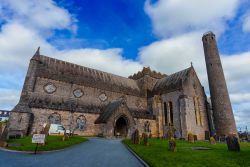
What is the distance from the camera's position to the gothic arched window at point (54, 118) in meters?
25.4

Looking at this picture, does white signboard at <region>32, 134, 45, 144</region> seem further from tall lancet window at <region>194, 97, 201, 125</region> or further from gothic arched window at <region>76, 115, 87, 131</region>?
tall lancet window at <region>194, 97, 201, 125</region>

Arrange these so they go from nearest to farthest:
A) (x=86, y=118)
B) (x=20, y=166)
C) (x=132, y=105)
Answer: (x=20, y=166) → (x=86, y=118) → (x=132, y=105)

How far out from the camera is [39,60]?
98.2 feet

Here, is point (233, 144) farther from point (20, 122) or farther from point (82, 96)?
point (82, 96)

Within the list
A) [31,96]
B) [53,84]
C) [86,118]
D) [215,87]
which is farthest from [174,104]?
[31,96]

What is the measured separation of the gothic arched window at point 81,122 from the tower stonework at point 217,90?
2527 centimetres

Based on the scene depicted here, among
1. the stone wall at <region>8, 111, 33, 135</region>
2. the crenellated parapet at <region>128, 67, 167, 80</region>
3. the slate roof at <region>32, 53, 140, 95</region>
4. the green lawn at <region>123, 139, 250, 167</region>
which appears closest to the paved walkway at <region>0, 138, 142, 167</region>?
the green lawn at <region>123, 139, 250, 167</region>

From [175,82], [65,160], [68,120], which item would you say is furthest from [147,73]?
[65,160]

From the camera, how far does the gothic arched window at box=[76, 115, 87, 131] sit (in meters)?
27.5

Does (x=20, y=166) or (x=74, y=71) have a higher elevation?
(x=74, y=71)

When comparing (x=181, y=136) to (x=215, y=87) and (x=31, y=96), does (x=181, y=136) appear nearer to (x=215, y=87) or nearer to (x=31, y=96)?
(x=215, y=87)

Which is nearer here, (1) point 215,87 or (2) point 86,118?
(2) point 86,118

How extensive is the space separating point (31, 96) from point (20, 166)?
21345mm

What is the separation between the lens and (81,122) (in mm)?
27828
